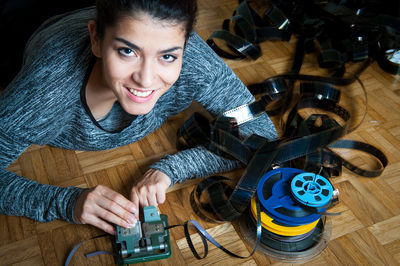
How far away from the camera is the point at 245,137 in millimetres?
1270

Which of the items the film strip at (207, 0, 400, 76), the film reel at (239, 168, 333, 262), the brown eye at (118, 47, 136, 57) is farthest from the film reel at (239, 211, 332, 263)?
the film strip at (207, 0, 400, 76)

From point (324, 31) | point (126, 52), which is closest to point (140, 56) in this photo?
point (126, 52)

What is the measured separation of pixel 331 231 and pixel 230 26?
1.16m

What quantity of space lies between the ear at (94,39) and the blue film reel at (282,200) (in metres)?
Answer: 0.55

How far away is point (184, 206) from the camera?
1.20 metres

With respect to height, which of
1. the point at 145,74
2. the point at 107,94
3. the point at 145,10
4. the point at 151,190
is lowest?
the point at 151,190

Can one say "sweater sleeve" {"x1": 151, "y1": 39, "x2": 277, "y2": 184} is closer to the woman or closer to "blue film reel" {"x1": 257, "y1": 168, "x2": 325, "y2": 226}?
the woman

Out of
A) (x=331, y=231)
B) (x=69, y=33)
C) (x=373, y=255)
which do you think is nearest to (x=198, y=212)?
(x=331, y=231)

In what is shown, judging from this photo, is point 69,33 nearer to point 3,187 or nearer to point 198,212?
point 3,187

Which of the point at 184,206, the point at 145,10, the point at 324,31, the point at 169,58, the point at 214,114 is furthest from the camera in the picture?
the point at 324,31

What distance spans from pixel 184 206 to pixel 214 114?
0.32 m

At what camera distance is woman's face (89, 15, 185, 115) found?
0.89 m

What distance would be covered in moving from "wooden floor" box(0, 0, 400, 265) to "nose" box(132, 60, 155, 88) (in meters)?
0.41

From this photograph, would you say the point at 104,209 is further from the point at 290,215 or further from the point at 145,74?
the point at 290,215
